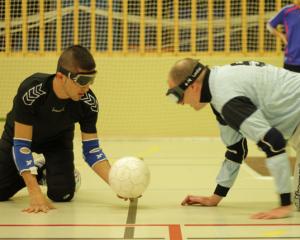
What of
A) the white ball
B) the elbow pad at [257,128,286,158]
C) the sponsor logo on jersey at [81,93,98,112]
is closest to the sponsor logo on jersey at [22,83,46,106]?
the sponsor logo on jersey at [81,93,98,112]

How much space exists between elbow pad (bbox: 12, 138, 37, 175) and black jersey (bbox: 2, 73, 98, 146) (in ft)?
0.40

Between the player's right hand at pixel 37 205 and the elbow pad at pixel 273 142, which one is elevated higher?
the elbow pad at pixel 273 142

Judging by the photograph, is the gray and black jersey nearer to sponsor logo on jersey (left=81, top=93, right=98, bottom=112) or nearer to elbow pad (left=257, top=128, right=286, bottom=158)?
elbow pad (left=257, top=128, right=286, bottom=158)

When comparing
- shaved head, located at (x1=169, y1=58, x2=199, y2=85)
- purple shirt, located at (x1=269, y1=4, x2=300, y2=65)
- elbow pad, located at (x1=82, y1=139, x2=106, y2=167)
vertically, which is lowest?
elbow pad, located at (x1=82, y1=139, x2=106, y2=167)

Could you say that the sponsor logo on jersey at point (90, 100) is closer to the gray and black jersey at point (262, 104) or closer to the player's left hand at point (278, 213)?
the gray and black jersey at point (262, 104)

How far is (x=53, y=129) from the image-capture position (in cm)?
335

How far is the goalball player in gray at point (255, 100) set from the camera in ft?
8.44

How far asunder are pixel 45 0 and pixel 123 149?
101 inches

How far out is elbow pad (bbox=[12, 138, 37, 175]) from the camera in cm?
309

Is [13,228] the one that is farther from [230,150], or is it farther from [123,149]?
[123,149]

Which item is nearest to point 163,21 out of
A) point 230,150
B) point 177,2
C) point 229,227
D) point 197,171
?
point 177,2

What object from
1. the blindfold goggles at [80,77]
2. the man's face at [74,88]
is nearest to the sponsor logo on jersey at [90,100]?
the man's face at [74,88]

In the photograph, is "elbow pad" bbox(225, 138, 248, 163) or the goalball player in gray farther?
"elbow pad" bbox(225, 138, 248, 163)

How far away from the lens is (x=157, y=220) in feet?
9.41
